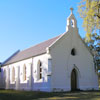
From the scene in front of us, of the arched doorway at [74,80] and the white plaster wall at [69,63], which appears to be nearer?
the white plaster wall at [69,63]

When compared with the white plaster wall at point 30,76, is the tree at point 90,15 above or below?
above

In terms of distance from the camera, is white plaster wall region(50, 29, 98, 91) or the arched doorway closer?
white plaster wall region(50, 29, 98, 91)

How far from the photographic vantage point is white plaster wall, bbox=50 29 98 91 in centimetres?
2722

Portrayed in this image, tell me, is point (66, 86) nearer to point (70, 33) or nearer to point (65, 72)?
point (65, 72)

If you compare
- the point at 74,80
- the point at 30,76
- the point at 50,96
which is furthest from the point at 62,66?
the point at 50,96

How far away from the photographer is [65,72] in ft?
92.0

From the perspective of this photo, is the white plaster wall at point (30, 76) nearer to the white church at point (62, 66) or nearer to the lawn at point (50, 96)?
the white church at point (62, 66)

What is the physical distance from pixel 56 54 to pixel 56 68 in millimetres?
2033

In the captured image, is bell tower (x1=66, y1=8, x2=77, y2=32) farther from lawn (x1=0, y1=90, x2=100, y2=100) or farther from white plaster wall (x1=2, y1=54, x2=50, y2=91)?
lawn (x1=0, y1=90, x2=100, y2=100)

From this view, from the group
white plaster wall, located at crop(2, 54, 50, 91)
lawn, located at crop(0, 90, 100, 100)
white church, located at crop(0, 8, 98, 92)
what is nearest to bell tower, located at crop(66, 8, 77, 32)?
white church, located at crop(0, 8, 98, 92)

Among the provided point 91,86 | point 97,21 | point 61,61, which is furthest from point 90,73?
point 97,21

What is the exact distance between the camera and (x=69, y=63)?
94.1ft

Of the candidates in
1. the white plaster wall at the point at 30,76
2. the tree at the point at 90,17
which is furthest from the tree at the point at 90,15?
the white plaster wall at the point at 30,76

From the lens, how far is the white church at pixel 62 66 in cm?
2700
